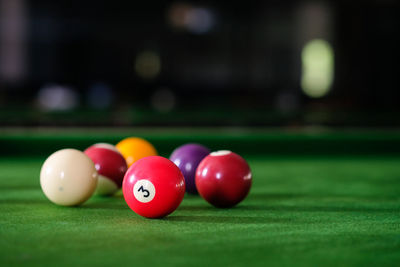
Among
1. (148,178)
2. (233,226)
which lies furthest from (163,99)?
(233,226)

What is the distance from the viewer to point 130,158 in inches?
139

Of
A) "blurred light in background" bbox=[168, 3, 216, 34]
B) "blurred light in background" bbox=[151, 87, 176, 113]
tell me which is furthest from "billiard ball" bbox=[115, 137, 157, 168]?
"blurred light in background" bbox=[168, 3, 216, 34]

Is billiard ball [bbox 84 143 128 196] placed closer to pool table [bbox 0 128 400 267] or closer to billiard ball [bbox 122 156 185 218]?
pool table [bbox 0 128 400 267]

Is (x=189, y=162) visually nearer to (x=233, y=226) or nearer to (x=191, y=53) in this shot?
(x=233, y=226)

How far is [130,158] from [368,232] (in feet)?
5.82

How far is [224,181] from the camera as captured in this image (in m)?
2.77

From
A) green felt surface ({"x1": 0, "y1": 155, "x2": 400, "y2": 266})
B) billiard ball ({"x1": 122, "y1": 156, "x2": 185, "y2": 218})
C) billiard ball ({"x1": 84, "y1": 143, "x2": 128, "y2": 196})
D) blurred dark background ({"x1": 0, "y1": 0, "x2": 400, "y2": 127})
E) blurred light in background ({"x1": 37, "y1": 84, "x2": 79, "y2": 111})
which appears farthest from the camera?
blurred dark background ({"x1": 0, "y1": 0, "x2": 400, "y2": 127})

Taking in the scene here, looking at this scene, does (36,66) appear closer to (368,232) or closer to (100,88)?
(100,88)

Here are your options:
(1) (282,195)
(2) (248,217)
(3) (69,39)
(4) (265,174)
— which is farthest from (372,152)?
(3) (69,39)

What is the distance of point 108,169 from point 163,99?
1273 centimetres

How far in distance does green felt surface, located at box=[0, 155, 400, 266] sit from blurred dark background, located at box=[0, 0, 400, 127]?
11762 millimetres

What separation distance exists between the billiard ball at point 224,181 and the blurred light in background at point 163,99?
12919 mm

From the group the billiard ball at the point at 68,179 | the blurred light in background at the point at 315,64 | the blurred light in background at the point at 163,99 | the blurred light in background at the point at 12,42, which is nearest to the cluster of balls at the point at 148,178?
the billiard ball at the point at 68,179

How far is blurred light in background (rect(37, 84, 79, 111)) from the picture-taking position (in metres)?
14.6
